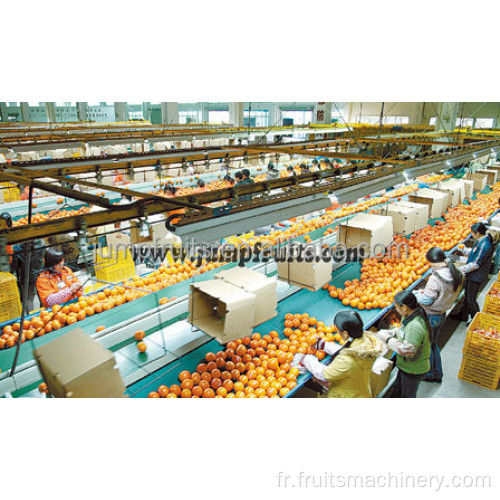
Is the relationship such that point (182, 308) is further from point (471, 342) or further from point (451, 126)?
point (451, 126)

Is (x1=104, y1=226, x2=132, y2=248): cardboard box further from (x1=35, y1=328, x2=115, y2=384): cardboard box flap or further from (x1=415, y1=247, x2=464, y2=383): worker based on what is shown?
(x1=415, y1=247, x2=464, y2=383): worker

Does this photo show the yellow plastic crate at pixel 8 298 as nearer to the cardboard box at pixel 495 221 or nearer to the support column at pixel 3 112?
the cardboard box at pixel 495 221

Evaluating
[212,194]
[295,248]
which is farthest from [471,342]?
[212,194]

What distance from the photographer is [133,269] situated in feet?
21.9

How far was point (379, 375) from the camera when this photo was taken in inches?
165

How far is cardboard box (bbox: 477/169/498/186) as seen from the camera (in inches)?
449

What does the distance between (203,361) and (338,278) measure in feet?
8.42

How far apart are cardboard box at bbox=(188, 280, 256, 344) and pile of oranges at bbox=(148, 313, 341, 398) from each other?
30 centimetres

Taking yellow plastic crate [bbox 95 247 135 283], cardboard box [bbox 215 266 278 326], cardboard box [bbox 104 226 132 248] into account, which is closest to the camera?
cardboard box [bbox 215 266 278 326]

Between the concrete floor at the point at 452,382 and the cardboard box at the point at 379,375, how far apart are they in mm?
796

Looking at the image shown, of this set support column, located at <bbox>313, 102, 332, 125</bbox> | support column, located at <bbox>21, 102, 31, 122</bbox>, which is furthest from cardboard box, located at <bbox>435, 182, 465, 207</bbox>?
support column, located at <bbox>21, 102, 31, 122</bbox>

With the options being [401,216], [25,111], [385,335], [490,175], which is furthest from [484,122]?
[25,111]

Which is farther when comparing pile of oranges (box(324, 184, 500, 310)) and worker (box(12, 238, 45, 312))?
worker (box(12, 238, 45, 312))

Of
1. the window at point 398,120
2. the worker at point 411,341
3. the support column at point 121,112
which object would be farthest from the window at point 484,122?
the worker at point 411,341
